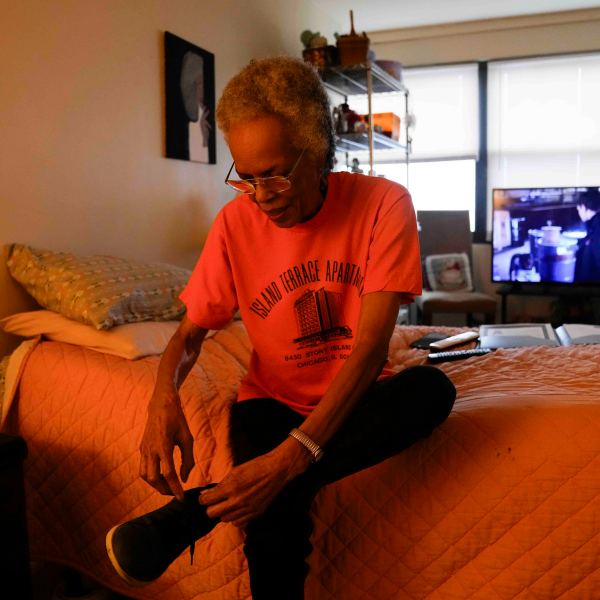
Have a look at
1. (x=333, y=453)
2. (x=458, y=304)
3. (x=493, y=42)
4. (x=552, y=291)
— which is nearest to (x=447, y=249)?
(x=458, y=304)

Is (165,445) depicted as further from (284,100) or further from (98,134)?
(98,134)

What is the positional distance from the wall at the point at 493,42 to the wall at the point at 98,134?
2.03 meters

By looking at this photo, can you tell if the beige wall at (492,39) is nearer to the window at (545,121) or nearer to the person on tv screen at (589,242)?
the window at (545,121)

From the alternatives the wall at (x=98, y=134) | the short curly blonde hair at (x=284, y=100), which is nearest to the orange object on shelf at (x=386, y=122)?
the wall at (x=98, y=134)

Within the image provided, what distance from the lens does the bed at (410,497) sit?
1173 millimetres

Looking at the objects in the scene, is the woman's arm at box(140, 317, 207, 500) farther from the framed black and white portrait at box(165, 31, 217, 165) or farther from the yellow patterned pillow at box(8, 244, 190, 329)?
the framed black and white portrait at box(165, 31, 217, 165)

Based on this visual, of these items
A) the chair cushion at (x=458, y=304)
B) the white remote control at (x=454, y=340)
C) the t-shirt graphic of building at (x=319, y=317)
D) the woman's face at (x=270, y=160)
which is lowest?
the chair cushion at (x=458, y=304)

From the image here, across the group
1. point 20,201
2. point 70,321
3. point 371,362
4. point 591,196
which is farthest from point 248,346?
point 591,196

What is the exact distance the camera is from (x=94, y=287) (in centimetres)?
168

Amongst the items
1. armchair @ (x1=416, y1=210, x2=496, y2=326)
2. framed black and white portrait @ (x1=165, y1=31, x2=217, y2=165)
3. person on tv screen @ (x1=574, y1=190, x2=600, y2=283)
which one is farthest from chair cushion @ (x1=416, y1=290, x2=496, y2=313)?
framed black and white portrait @ (x1=165, y1=31, x2=217, y2=165)

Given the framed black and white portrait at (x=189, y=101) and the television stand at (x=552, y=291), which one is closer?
the framed black and white portrait at (x=189, y=101)

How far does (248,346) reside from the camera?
6.33ft

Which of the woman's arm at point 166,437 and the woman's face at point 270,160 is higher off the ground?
the woman's face at point 270,160

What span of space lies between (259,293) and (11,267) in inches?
34.1
